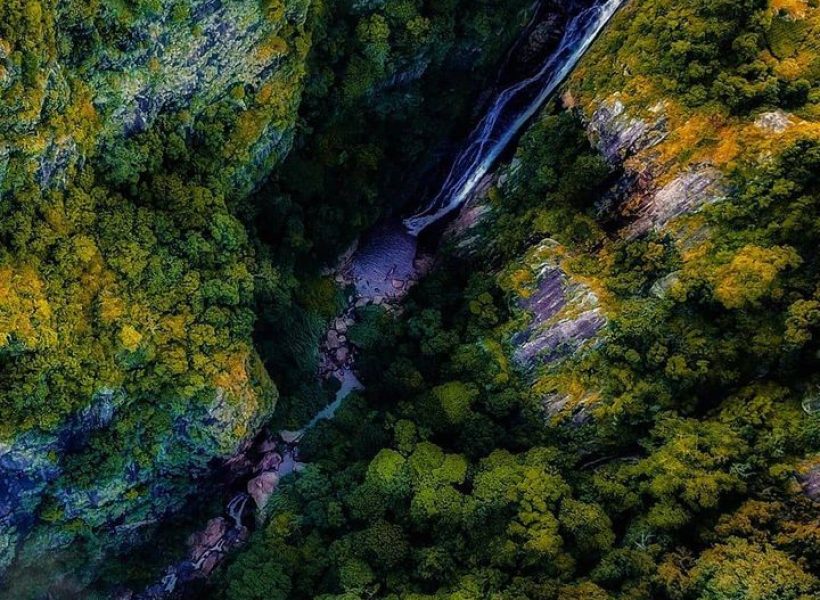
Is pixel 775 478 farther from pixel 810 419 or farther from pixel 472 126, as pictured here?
pixel 472 126

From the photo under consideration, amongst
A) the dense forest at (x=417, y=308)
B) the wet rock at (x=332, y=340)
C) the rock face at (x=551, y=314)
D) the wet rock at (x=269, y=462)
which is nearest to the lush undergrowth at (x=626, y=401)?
the dense forest at (x=417, y=308)

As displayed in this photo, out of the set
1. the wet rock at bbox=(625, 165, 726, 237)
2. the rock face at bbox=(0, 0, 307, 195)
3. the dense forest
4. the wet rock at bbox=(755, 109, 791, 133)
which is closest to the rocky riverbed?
the dense forest

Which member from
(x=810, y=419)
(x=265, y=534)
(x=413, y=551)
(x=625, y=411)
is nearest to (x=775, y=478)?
(x=810, y=419)

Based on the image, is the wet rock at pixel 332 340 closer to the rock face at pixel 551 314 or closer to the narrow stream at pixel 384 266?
the narrow stream at pixel 384 266

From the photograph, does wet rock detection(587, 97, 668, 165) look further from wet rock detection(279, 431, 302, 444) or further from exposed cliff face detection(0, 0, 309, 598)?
wet rock detection(279, 431, 302, 444)

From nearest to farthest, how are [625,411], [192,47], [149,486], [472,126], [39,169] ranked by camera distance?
[39,169] → [192,47] → [625,411] → [149,486] → [472,126]
